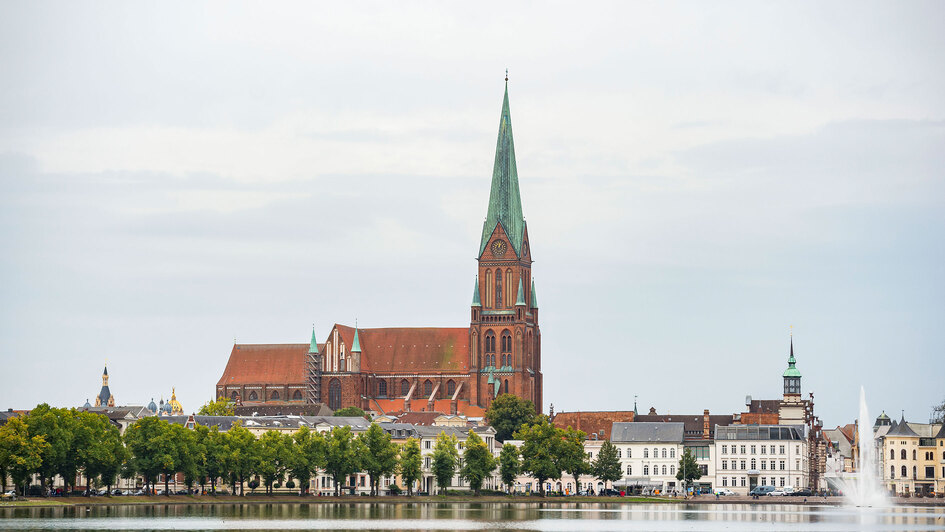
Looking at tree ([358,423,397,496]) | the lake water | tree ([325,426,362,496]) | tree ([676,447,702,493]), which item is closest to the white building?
tree ([676,447,702,493])

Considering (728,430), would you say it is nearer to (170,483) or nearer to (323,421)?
(323,421)

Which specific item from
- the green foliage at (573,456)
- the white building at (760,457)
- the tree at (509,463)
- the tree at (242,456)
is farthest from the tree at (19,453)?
the white building at (760,457)

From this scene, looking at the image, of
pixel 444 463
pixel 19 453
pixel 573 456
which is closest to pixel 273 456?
pixel 444 463

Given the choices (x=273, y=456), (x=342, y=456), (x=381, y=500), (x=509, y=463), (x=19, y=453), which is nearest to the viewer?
(x=19, y=453)

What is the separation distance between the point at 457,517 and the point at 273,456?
106 ft

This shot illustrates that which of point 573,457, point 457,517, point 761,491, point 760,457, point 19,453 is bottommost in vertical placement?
point 761,491

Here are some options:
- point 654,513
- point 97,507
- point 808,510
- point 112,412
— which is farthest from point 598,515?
point 112,412

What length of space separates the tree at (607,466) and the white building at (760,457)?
1770 cm

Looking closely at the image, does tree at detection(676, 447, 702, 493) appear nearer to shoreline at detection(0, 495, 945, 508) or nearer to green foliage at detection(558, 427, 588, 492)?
shoreline at detection(0, 495, 945, 508)

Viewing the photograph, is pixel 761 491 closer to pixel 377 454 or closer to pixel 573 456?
pixel 573 456

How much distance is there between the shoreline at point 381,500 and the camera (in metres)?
126

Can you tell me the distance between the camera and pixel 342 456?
150m

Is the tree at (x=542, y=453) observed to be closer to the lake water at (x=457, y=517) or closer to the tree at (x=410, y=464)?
the lake water at (x=457, y=517)

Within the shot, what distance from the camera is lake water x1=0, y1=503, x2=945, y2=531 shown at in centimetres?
10069
